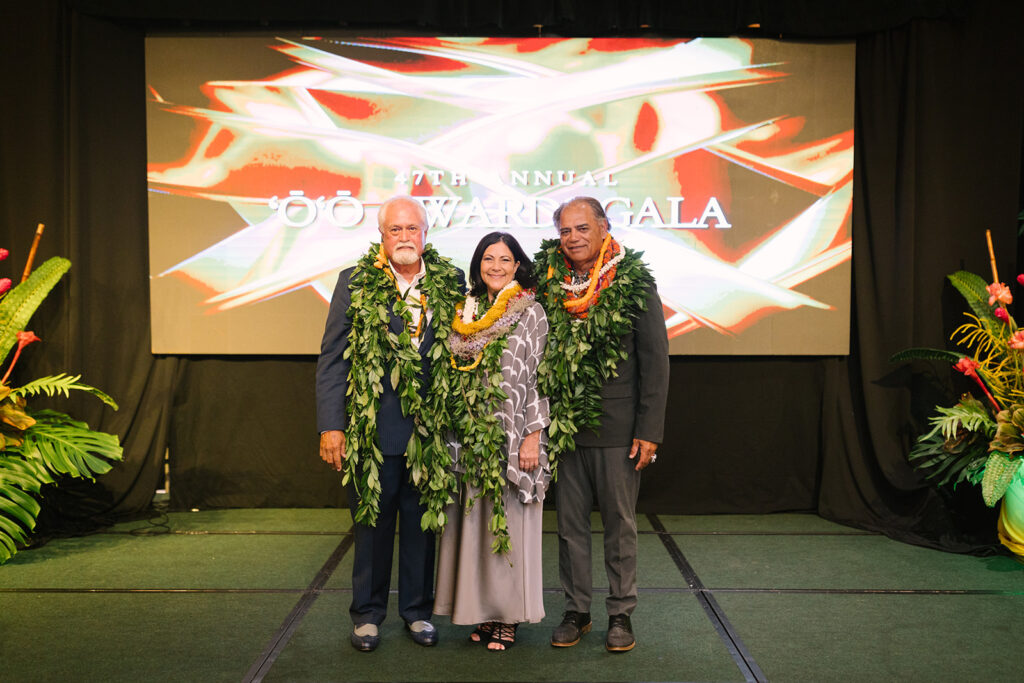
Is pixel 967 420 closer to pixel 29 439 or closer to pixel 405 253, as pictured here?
pixel 405 253

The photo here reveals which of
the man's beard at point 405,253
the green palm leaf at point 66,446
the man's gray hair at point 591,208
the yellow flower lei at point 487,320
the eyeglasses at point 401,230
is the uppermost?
the man's gray hair at point 591,208

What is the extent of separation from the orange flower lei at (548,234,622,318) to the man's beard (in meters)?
0.50

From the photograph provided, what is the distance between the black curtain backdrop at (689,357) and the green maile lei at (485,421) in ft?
7.55

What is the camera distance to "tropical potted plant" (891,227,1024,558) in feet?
13.0

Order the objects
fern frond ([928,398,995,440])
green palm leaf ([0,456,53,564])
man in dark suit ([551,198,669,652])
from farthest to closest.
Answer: fern frond ([928,398,995,440]) → green palm leaf ([0,456,53,564]) → man in dark suit ([551,198,669,652])

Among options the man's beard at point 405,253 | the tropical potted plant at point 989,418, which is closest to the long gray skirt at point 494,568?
the man's beard at point 405,253

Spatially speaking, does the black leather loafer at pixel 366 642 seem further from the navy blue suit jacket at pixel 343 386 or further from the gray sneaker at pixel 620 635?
the gray sneaker at pixel 620 635

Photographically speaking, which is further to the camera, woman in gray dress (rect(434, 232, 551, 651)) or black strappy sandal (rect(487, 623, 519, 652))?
black strappy sandal (rect(487, 623, 519, 652))

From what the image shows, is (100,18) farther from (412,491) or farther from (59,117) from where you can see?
(412,491)

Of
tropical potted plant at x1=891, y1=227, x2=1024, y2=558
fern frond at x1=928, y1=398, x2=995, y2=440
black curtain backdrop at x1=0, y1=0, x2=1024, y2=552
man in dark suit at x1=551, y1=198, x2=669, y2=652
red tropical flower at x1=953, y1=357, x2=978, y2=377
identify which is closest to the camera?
man in dark suit at x1=551, y1=198, x2=669, y2=652

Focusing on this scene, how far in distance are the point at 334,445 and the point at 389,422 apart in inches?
8.4

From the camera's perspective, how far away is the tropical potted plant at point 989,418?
395 centimetres

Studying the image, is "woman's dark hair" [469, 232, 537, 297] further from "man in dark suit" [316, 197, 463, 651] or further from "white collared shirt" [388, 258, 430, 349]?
"white collared shirt" [388, 258, 430, 349]

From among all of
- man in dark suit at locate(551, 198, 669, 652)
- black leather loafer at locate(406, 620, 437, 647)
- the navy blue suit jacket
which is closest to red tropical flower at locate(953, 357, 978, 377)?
man in dark suit at locate(551, 198, 669, 652)
